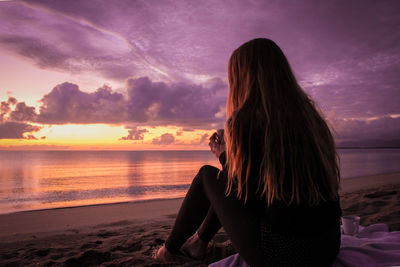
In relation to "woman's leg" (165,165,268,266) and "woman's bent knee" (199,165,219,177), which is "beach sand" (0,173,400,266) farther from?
"woman's bent knee" (199,165,219,177)

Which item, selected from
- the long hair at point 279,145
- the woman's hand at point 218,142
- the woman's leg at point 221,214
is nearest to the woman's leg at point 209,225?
the woman's leg at point 221,214

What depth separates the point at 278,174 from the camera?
4.66 ft

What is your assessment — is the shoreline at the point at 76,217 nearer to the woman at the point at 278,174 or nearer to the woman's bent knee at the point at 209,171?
the woman's bent knee at the point at 209,171

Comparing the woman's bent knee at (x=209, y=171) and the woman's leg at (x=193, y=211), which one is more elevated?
the woman's bent knee at (x=209, y=171)

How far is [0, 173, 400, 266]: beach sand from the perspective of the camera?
2.65 metres

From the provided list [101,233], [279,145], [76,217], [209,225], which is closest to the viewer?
[279,145]

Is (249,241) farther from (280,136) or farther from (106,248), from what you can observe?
(106,248)

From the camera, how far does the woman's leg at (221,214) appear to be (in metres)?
1.53

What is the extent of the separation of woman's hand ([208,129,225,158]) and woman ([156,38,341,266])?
16.6 inches

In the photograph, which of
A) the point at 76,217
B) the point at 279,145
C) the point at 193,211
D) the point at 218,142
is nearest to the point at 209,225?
the point at 193,211

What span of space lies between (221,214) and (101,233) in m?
3.06

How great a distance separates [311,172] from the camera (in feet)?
4.74

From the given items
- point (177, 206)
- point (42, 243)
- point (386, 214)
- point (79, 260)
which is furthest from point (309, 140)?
point (177, 206)

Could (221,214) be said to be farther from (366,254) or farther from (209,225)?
(366,254)
